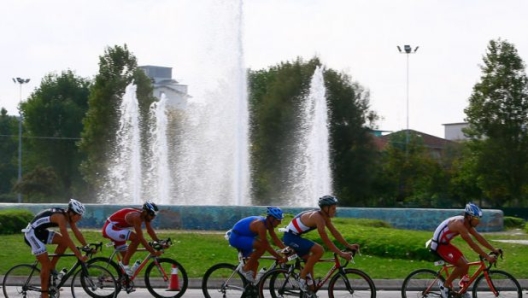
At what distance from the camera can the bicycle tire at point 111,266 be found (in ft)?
49.4

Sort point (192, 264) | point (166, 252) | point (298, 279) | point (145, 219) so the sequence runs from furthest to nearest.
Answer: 1. point (166, 252)
2. point (192, 264)
3. point (145, 219)
4. point (298, 279)

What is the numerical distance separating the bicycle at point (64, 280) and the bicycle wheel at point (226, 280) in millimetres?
1405

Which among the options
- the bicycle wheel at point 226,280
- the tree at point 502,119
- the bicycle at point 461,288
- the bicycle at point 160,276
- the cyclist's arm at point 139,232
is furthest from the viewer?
the tree at point 502,119

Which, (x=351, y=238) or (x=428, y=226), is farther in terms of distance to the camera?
(x=428, y=226)

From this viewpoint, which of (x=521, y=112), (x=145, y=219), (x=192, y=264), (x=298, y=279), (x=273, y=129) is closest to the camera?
(x=298, y=279)

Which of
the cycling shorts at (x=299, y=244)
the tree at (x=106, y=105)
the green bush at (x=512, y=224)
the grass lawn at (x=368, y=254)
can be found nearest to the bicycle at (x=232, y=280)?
the cycling shorts at (x=299, y=244)

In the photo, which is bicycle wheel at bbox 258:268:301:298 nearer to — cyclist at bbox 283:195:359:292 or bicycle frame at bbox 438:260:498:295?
cyclist at bbox 283:195:359:292

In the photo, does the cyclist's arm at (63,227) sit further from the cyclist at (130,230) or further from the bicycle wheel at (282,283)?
the bicycle wheel at (282,283)

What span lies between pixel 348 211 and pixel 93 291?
1816 centimetres

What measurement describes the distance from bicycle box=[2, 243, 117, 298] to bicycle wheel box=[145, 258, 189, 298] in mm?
730

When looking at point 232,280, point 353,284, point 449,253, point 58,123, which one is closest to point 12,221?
point 232,280

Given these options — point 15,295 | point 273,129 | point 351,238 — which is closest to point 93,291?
point 15,295

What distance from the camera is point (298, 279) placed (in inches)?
556

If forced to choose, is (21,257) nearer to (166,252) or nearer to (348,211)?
(166,252)
